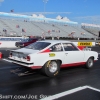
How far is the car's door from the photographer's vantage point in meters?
7.75

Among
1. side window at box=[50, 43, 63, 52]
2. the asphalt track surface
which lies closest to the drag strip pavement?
the asphalt track surface

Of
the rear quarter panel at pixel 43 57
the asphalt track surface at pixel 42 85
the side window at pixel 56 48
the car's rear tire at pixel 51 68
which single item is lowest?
the asphalt track surface at pixel 42 85

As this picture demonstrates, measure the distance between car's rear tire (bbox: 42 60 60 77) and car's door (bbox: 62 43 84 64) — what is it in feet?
1.83

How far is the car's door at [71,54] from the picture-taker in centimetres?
775

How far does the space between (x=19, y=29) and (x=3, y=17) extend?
921cm

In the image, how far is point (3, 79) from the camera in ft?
21.7

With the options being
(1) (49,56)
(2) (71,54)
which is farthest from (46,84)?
(2) (71,54)

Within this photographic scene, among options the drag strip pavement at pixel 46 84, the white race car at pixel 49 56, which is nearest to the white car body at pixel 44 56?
the white race car at pixel 49 56

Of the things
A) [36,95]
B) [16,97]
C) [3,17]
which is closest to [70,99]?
[36,95]

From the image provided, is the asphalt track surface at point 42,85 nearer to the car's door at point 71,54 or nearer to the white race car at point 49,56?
the white race car at point 49,56

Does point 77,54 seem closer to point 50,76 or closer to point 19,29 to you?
point 50,76

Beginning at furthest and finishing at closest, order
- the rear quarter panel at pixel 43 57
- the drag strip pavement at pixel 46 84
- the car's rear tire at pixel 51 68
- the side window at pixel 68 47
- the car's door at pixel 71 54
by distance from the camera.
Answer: the side window at pixel 68 47, the car's door at pixel 71 54, the car's rear tire at pixel 51 68, the rear quarter panel at pixel 43 57, the drag strip pavement at pixel 46 84

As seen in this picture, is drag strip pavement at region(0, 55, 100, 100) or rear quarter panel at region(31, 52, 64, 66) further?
rear quarter panel at region(31, 52, 64, 66)

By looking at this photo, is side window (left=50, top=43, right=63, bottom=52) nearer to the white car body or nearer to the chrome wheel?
the white car body
